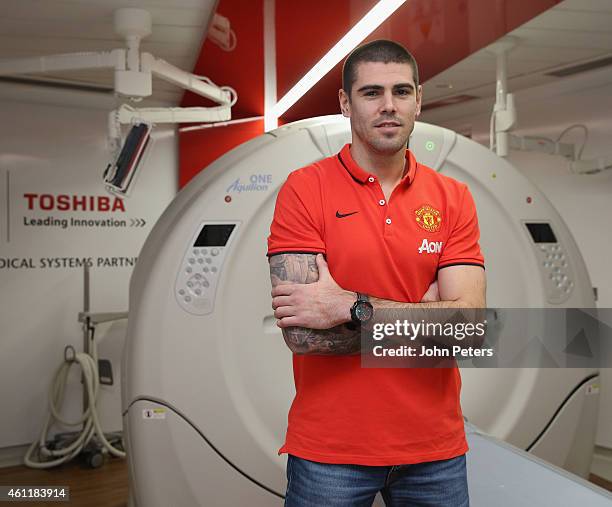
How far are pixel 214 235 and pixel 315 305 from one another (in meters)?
0.67

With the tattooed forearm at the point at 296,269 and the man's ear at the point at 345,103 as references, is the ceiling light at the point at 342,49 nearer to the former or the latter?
the man's ear at the point at 345,103

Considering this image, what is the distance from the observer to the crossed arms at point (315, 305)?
111 centimetres

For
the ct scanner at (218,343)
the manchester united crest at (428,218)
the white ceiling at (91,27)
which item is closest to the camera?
the manchester united crest at (428,218)

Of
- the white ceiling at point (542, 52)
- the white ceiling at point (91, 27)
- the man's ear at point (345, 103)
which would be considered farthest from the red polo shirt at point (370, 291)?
the white ceiling at point (91, 27)

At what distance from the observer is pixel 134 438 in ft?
5.66

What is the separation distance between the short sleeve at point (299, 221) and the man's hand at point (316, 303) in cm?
4

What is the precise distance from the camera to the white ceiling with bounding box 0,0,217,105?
7.47ft

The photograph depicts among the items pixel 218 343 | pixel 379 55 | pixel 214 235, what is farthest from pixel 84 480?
pixel 379 55

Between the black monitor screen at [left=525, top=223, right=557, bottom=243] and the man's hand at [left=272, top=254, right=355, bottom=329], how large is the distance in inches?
38.6

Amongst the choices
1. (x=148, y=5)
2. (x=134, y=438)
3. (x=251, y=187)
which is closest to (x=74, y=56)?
(x=148, y=5)

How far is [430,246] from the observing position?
1.19 metres

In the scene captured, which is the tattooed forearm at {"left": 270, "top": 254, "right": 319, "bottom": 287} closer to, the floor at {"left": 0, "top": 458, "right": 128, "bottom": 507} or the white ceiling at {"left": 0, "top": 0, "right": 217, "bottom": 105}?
the white ceiling at {"left": 0, "top": 0, "right": 217, "bottom": 105}

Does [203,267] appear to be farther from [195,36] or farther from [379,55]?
[195,36]

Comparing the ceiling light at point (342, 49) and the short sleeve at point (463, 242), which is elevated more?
the ceiling light at point (342, 49)
